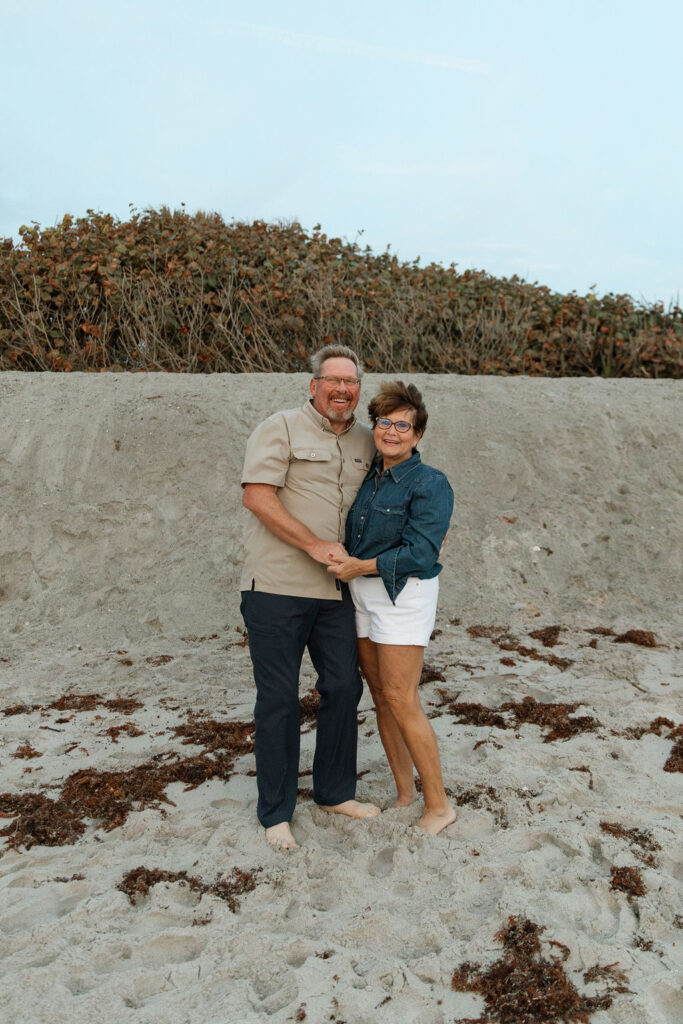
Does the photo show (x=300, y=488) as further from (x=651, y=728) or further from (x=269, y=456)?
(x=651, y=728)

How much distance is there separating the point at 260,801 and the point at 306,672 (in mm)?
2612

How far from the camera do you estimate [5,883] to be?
11.5 ft

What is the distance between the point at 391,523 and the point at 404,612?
1.32 feet

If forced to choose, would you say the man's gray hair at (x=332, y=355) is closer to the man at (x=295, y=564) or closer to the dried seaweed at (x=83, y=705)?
the man at (x=295, y=564)

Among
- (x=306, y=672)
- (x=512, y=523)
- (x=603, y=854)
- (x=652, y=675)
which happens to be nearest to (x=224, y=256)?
(x=512, y=523)

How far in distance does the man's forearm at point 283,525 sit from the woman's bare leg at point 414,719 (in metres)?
0.51

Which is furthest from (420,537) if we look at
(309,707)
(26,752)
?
(26,752)

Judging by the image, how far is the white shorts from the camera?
3.64m

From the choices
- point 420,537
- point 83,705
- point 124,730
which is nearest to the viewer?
point 420,537

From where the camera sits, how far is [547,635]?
7.00 metres

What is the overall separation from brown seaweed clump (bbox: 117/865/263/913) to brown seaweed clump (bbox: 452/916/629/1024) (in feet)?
3.26

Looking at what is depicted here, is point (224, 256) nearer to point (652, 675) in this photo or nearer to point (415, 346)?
point (415, 346)

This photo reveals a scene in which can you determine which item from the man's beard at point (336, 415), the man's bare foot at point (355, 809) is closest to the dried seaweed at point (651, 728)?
the man's bare foot at point (355, 809)

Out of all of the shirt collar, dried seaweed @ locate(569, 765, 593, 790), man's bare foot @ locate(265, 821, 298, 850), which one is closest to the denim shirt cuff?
the shirt collar
